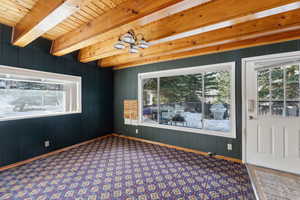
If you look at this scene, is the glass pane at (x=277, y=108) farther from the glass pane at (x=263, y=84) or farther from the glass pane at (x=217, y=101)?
the glass pane at (x=217, y=101)

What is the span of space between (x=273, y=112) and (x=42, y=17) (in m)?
4.06

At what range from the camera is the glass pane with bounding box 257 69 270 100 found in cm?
257

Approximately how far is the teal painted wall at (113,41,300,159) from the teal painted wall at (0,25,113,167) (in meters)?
0.40

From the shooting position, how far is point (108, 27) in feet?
6.58

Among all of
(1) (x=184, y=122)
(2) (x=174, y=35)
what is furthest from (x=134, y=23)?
(1) (x=184, y=122)

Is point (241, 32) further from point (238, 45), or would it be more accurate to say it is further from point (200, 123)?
point (200, 123)

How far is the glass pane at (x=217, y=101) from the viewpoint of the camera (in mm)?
3012

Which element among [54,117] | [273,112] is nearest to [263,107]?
[273,112]

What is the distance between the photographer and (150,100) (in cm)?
422

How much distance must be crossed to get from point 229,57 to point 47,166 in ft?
14.0

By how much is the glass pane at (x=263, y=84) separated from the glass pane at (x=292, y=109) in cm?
31

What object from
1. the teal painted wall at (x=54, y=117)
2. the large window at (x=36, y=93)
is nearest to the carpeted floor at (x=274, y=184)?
the teal painted wall at (x=54, y=117)

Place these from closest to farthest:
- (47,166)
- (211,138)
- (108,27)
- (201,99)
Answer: (108,27), (47,166), (211,138), (201,99)

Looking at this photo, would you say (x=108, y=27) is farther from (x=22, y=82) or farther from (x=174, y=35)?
(x=22, y=82)
